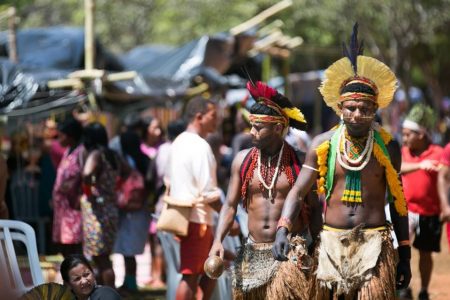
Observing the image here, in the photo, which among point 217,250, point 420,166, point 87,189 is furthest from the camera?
point 420,166

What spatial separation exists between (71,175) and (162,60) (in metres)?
8.41

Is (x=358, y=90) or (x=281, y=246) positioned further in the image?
(x=358, y=90)

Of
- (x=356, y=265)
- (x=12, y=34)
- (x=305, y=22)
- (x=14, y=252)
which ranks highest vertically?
(x=305, y=22)

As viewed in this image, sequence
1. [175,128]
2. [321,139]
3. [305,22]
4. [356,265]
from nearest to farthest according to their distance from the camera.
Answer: [356,265]
[321,139]
[175,128]
[305,22]

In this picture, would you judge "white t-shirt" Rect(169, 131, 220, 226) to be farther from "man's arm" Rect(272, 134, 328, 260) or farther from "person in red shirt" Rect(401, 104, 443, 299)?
"person in red shirt" Rect(401, 104, 443, 299)

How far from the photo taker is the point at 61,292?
6.14 metres

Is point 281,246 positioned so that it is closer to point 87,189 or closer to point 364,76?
point 364,76

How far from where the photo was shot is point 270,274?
6625 millimetres

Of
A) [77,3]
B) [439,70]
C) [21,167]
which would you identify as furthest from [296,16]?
[21,167]

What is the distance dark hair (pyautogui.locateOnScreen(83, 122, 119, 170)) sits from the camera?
973 centimetres

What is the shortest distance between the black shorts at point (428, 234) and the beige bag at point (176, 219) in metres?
2.97

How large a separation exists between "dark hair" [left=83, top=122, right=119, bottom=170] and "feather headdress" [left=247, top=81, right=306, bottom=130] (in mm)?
3014

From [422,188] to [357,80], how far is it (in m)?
4.19

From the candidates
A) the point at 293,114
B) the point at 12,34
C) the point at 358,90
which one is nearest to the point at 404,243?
the point at 358,90
